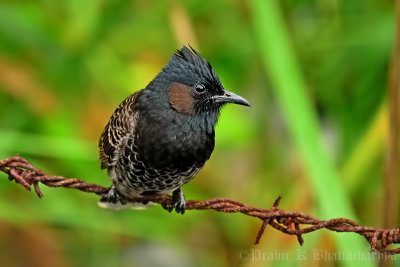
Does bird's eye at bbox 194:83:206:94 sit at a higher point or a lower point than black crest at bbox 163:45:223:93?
lower

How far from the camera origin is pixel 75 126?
4.71 meters

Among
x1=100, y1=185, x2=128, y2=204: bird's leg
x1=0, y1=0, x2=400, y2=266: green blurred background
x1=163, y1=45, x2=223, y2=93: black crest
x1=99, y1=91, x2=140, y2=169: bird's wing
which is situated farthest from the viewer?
x1=0, y1=0, x2=400, y2=266: green blurred background

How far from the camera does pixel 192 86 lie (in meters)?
3.12

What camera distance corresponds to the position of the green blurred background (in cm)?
430

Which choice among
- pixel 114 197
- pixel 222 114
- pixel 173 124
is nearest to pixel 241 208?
pixel 173 124

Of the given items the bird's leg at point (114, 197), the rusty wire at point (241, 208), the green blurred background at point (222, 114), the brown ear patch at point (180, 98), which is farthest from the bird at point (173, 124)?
the green blurred background at point (222, 114)

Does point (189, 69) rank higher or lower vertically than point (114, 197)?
higher

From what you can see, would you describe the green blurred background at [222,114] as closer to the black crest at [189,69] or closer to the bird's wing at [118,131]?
the bird's wing at [118,131]

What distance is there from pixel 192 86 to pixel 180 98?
0.24ft

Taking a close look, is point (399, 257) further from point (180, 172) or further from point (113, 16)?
point (113, 16)

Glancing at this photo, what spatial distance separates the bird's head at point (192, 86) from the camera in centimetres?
306

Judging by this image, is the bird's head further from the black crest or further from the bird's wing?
the bird's wing

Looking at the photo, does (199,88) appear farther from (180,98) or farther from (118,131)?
(118,131)

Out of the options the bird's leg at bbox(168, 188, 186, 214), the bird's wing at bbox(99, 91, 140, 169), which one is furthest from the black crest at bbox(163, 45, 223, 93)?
the bird's leg at bbox(168, 188, 186, 214)
